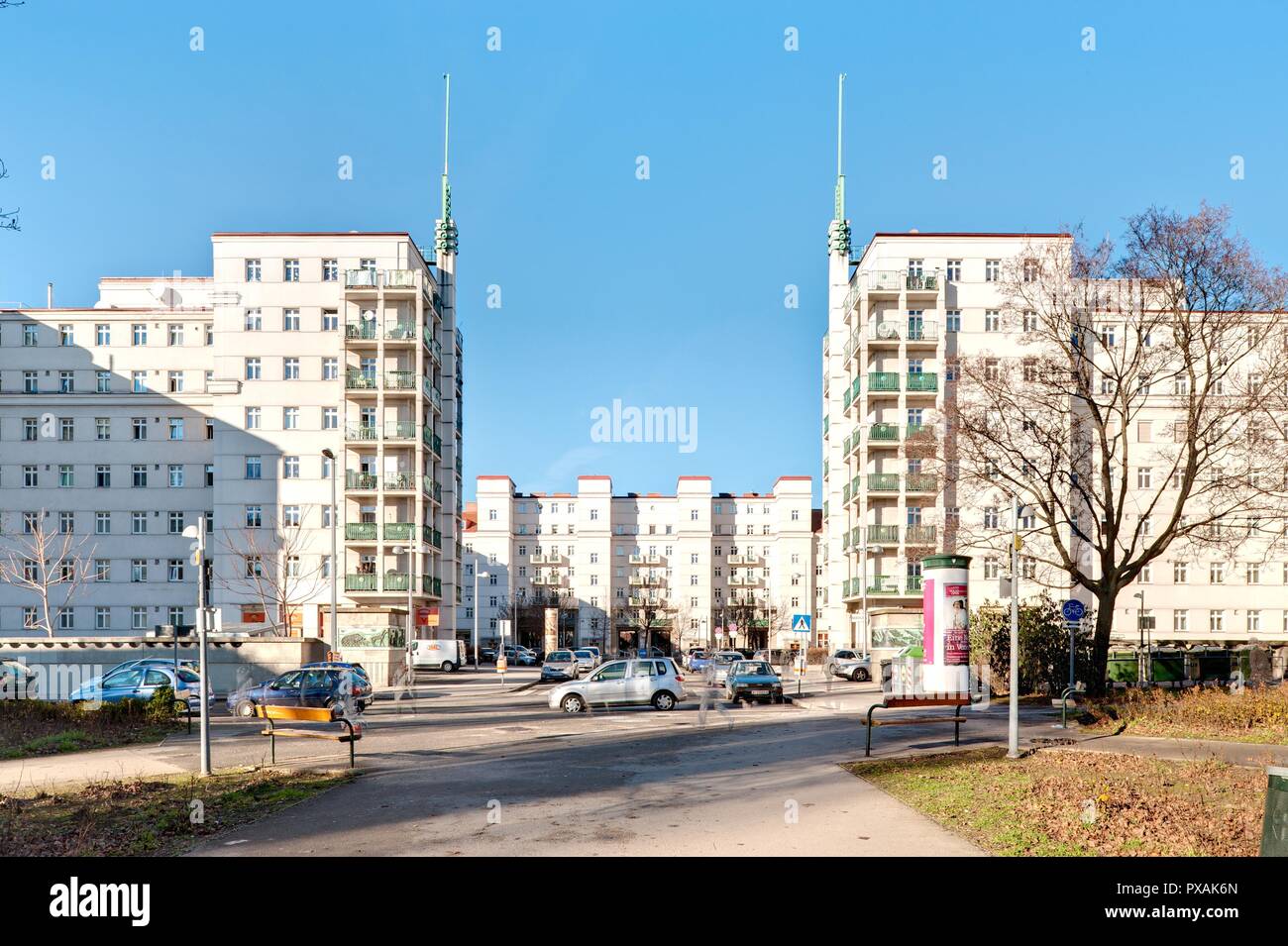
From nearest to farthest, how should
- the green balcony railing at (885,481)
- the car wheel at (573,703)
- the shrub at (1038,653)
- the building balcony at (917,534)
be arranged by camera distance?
the car wheel at (573,703)
the shrub at (1038,653)
the building balcony at (917,534)
the green balcony railing at (885,481)

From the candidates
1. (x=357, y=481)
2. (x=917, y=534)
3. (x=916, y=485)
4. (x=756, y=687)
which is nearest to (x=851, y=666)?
(x=917, y=534)

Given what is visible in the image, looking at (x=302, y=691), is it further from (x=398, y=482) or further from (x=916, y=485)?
(x=916, y=485)

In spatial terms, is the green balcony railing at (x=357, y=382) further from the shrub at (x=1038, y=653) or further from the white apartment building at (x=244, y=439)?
the shrub at (x=1038, y=653)

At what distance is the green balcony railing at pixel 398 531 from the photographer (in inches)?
2301

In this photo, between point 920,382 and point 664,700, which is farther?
point 920,382

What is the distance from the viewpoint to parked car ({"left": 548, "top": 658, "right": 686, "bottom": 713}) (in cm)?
3045

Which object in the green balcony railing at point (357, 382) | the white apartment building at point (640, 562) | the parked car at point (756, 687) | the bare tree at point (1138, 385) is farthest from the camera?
the white apartment building at point (640, 562)

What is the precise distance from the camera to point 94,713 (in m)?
23.3

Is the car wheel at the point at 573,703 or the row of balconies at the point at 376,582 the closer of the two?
the car wheel at the point at 573,703

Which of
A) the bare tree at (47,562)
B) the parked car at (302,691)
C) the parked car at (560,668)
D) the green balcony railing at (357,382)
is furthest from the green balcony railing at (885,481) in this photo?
the bare tree at (47,562)

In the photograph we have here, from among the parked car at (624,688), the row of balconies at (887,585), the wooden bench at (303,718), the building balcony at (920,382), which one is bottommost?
the parked car at (624,688)

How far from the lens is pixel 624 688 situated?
30.7 meters

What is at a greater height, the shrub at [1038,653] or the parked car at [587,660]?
the shrub at [1038,653]

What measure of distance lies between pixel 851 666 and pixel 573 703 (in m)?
25.4
